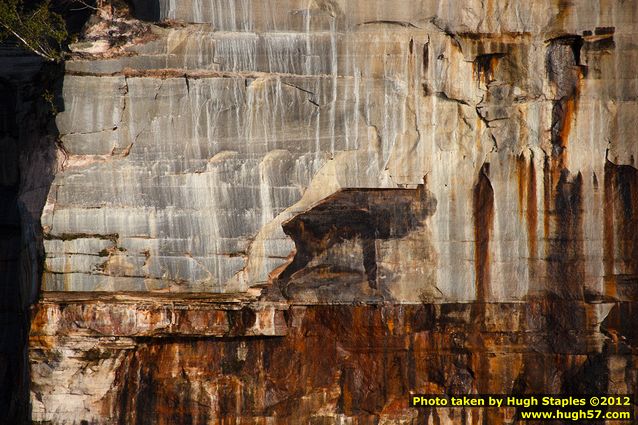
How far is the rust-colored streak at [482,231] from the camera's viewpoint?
24.7 feet

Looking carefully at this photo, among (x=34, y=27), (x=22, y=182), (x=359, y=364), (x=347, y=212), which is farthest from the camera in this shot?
(x=22, y=182)

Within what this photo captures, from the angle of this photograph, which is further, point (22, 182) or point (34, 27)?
point (22, 182)

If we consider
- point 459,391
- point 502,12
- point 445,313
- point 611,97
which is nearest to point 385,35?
point 502,12

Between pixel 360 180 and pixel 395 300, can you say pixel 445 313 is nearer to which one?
pixel 395 300

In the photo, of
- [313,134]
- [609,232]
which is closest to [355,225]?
[313,134]

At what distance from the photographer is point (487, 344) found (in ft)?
24.9

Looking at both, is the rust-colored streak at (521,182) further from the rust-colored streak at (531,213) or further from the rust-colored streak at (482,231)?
the rust-colored streak at (482,231)

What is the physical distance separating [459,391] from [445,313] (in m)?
0.78

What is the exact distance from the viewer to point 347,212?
749 cm

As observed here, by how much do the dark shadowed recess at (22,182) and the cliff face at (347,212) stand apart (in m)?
0.41

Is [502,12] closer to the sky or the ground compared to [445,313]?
closer to the sky

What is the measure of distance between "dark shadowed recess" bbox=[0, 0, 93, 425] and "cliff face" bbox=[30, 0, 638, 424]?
41 cm

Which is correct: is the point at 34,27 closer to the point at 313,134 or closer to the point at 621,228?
the point at 313,134

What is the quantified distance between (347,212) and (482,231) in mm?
1310
